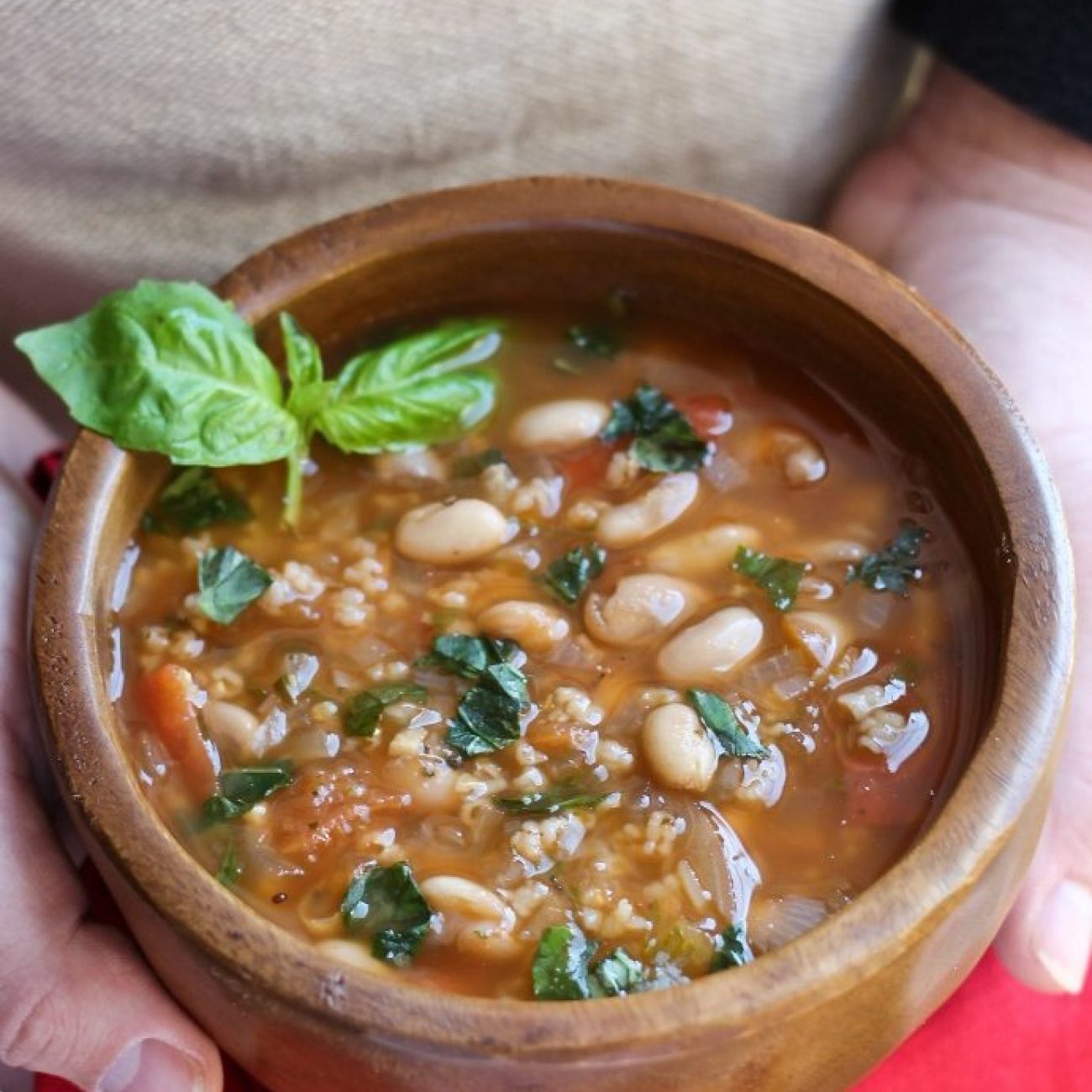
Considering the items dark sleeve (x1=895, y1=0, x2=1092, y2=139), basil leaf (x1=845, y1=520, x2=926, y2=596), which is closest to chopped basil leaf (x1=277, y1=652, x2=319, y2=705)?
basil leaf (x1=845, y1=520, x2=926, y2=596)

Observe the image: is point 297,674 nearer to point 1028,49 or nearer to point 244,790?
point 244,790

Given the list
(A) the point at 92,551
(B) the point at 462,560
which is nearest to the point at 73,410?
(A) the point at 92,551

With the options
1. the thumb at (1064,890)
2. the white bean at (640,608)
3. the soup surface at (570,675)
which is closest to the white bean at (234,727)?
the soup surface at (570,675)

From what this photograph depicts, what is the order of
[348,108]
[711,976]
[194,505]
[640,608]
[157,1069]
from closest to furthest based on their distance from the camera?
[711,976] < [157,1069] < [640,608] < [194,505] < [348,108]

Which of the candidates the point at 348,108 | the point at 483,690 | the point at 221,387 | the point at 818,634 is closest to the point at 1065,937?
the point at 818,634

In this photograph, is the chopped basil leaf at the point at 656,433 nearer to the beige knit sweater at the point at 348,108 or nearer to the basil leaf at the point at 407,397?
the basil leaf at the point at 407,397

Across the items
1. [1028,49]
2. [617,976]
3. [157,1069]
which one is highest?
[1028,49]

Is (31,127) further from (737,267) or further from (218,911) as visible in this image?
(218,911)

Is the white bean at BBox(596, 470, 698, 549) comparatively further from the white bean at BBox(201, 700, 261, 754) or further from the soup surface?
the white bean at BBox(201, 700, 261, 754)
